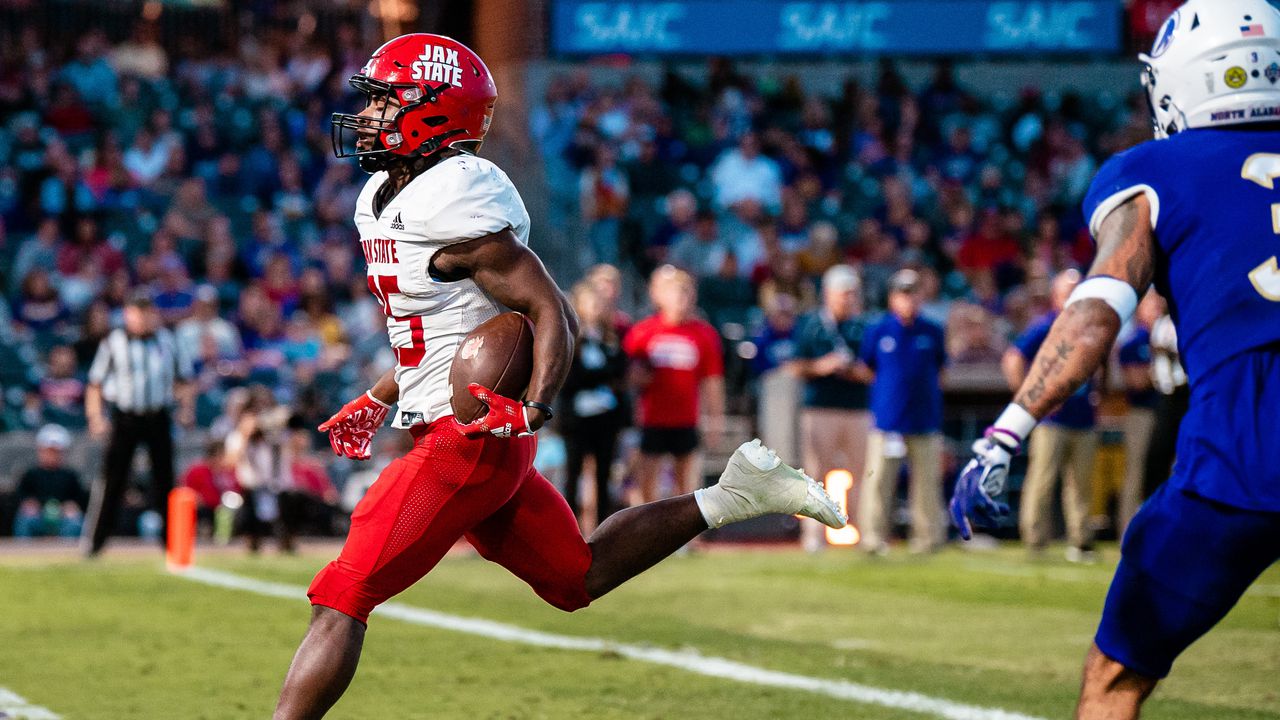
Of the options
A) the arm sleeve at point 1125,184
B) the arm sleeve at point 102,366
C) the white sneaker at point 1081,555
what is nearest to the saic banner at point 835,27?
the arm sleeve at point 102,366

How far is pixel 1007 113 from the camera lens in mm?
21125

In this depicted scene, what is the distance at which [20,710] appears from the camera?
5.81 metres

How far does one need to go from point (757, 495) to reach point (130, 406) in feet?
29.5

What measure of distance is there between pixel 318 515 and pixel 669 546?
9957 millimetres

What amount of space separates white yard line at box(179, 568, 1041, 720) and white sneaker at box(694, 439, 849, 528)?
1293 millimetres

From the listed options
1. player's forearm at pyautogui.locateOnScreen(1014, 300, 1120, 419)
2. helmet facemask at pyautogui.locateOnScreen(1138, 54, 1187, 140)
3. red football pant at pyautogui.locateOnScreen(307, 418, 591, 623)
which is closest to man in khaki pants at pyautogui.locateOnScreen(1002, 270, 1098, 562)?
red football pant at pyautogui.locateOnScreen(307, 418, 591, 623)

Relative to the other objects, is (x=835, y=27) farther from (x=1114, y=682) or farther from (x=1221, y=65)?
(x=1114, y=682)

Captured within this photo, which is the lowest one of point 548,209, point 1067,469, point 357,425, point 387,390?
point 1067,469

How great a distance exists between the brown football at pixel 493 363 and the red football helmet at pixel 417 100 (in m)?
0.53

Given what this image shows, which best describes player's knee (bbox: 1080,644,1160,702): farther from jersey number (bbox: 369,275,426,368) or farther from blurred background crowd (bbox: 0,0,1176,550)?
blurred background crowd (bbox: 0,0,1176,550)

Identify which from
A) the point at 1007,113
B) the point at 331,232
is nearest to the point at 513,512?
the point at 331,232

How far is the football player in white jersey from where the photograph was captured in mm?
4133

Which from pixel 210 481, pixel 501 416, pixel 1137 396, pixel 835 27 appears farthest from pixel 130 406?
pixel 835 27

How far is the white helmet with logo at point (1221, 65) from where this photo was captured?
11.4 feet
